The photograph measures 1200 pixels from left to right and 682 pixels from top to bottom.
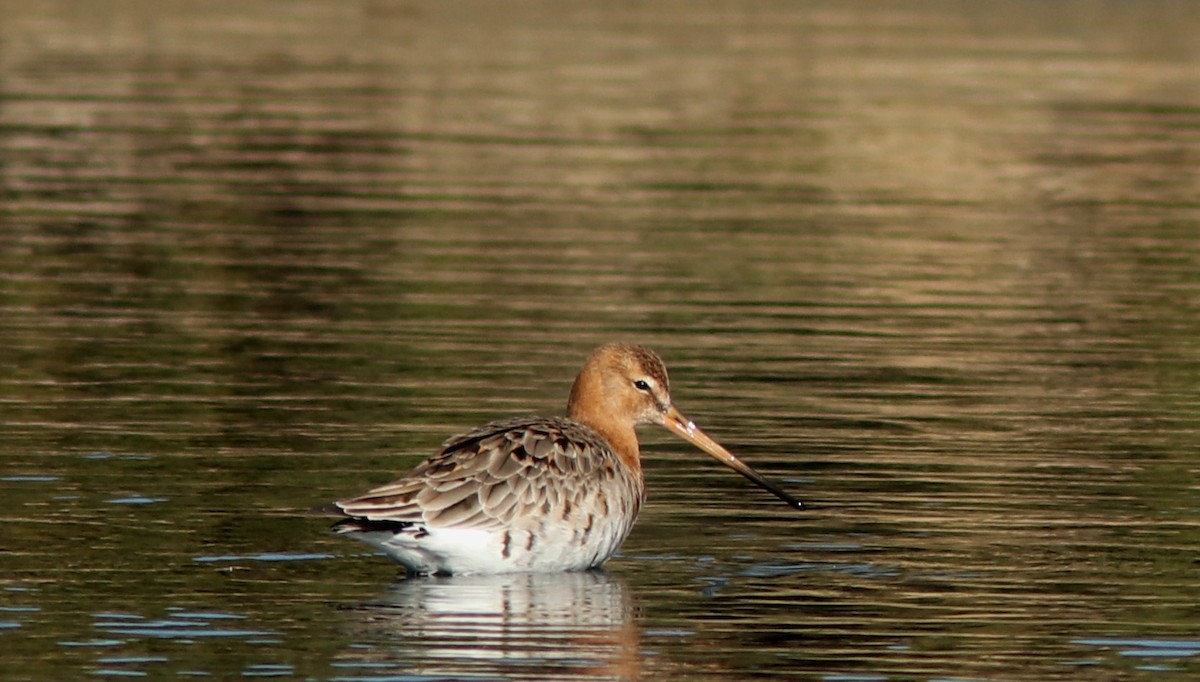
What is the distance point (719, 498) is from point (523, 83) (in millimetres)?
24252

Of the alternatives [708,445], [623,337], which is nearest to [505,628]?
[708,445]

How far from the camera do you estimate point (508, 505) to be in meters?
11.9

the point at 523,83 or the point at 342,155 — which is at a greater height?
the point at 523,83

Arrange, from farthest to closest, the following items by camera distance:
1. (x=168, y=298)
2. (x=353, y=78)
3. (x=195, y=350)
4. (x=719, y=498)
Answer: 1. (x=353, y=78)
2. (x=168, y=298)
3. (x=195, y=350)
4. (x=719, y=498)

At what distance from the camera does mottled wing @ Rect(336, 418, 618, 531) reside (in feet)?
37.9

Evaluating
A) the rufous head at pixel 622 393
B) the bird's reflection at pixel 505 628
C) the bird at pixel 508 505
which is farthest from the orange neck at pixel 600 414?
the bird's reflection at pixel 505 628

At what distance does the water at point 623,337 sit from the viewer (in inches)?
440

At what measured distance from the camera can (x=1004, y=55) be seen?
143 ft

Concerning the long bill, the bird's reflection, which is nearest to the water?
the bird's reflection

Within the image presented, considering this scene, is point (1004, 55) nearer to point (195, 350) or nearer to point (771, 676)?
point (195, 350)

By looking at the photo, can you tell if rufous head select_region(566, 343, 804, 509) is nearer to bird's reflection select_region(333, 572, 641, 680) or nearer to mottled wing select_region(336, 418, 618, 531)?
mottled wing select_region(336, 418, 618, 531)

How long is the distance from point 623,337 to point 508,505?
6993mm

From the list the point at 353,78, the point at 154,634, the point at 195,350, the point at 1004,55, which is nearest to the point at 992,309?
the point at 195,350

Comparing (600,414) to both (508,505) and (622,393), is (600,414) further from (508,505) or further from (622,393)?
(508,505)
